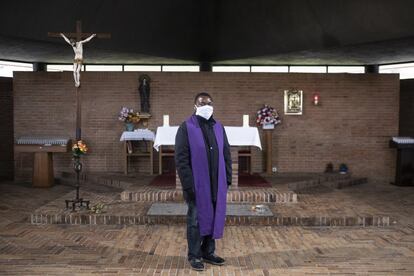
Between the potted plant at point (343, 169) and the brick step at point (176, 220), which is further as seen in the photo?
the potted plant at point (343, 169)

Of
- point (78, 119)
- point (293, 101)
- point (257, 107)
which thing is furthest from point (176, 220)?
point (293, 101)

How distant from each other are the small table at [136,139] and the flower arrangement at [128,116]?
31 centimetres

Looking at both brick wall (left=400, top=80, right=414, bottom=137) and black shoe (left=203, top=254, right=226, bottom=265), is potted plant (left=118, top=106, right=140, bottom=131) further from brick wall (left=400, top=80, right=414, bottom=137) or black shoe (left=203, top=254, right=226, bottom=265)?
brick wall (left=400, top=80, right=414, bottom=137)

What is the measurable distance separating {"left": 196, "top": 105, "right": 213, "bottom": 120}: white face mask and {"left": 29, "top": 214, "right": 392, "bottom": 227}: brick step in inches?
91.5

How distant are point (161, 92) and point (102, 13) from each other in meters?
2.27

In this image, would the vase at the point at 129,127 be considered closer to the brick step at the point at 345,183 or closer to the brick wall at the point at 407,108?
the brick step at the point at 345,183

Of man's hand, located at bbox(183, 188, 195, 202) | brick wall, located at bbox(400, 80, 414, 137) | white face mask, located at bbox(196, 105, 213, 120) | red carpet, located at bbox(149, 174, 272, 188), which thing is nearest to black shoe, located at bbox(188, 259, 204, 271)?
man's hand, located at bbox(183, 188, 195, 202)

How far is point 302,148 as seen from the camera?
10.8m

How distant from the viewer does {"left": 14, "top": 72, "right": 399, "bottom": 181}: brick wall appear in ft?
35.2

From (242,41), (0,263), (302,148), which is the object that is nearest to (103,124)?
(242,41)

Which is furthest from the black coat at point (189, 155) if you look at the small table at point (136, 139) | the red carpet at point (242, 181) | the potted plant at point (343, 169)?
the potted plant at point (343, 169)

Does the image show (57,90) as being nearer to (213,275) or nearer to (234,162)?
(234,162)

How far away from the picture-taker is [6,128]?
38.0 ft

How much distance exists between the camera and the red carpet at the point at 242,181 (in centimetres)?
842
